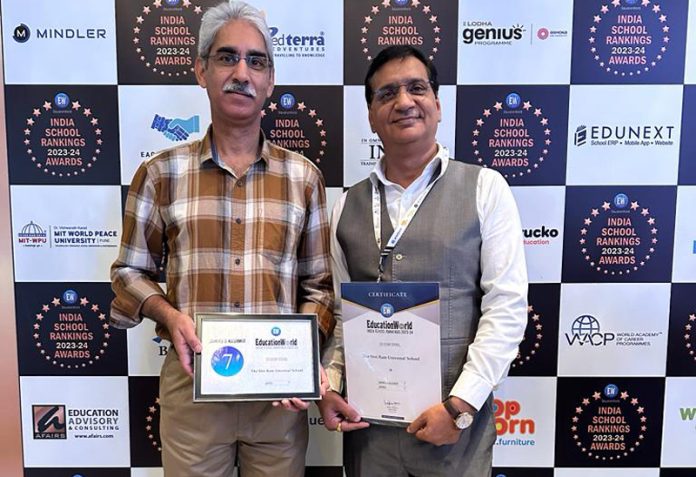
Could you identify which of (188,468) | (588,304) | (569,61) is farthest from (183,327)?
(569,61)

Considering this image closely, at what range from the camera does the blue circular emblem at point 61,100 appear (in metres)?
1.80

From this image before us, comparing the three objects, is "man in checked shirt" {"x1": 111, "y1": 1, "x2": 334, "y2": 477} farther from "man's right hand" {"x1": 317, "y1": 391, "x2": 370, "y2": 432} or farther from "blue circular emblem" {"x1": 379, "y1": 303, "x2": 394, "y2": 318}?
"blue circular emblem" {"x1": 379, "y1": 303, "x2": 394, "y2": 318}

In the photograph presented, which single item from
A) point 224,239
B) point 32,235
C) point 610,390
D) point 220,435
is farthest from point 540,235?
point 32,235

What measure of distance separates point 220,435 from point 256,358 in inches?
10.8

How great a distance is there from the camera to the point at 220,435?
1364 mm

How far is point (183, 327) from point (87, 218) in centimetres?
82

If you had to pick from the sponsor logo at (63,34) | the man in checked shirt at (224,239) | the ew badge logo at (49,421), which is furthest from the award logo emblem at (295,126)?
the ew badge logo at (49,421)

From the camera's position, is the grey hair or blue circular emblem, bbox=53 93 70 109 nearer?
the grey hair

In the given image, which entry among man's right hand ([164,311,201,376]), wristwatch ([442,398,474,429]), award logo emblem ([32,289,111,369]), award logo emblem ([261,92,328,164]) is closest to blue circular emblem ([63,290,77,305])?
award logo emblem ([32,289,111,369])

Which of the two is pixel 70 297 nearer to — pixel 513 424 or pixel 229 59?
pixel 229 59

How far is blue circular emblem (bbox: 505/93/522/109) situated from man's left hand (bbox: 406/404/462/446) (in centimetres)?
107

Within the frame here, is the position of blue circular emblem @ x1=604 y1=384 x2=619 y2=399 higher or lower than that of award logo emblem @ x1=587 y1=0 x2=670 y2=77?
lower

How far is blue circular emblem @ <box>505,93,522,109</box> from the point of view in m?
1.79

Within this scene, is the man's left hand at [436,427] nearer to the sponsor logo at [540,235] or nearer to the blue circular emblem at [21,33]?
the sponsor logo at [540,235]
